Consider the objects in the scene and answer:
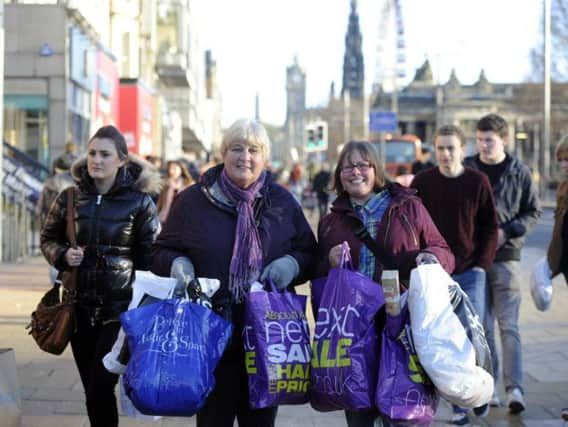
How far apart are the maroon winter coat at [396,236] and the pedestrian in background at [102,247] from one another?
1118 mm

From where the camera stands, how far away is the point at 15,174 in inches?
738

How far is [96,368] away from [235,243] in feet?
4.02

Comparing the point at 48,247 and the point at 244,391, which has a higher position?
the point at 48,247

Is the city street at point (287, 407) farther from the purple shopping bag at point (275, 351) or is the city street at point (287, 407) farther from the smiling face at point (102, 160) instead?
the purple shopping bag at point (275, 351)

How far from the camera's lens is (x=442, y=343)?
4.29m

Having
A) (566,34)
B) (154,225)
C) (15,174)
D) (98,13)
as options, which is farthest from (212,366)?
(566,34)

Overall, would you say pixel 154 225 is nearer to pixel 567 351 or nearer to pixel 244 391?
pixel 244 391

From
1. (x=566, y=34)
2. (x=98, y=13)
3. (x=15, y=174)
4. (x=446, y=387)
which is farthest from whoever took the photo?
(x=566, y=34)

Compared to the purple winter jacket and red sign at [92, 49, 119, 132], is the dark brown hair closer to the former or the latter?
the purple winter jacket

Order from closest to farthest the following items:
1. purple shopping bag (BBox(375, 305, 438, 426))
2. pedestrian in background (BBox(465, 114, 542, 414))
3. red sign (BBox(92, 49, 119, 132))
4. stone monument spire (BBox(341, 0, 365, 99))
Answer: purple shopping bag (BBox(375, 305, 438, 426)) → pedestrian in background (BBox(465, 114, 542, 414)) → red sign (BBox(92, 49, 119, 132)) → stone monument spire (BBox(341, 0, 365, 99))

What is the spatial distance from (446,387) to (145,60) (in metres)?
45.1

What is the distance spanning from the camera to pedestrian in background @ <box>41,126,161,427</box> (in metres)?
5.33

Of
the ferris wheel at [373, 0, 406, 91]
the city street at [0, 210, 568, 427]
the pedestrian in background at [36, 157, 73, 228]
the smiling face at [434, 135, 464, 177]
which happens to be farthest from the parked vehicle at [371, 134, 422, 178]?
the smiling face at [434, 135, 464, 177]

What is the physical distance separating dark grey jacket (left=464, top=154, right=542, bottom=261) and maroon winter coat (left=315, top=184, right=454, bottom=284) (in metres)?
2.56
